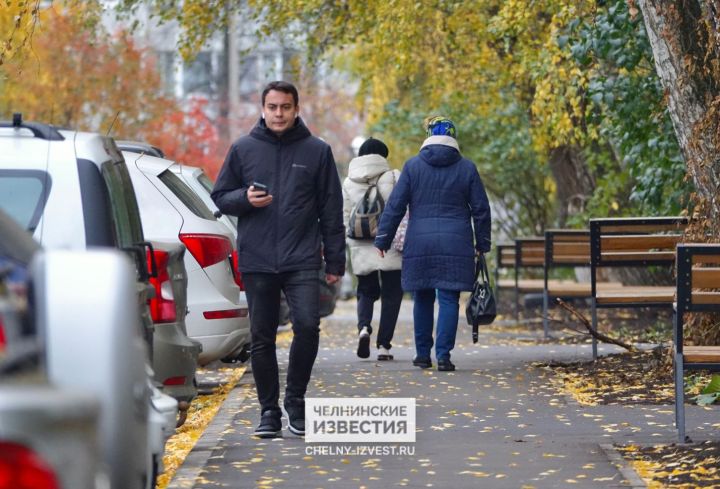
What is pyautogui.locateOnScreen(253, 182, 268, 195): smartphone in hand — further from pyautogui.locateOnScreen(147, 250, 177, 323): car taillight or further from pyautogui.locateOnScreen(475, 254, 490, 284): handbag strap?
pyautogui.locateOnScreen(475, 254, 490, 284): handbag strap

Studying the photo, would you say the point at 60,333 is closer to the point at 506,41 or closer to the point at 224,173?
the point at 224,173

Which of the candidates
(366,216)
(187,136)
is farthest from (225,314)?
(187,136)

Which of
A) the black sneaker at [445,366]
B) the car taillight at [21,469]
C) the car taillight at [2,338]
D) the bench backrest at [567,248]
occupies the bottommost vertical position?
the black sneaker at [445,366]

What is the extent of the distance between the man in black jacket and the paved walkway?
0.37 metres

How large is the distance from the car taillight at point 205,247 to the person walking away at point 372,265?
260 centimetres

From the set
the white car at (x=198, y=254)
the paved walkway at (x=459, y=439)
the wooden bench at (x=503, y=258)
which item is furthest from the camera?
the wooden bench at (x=503, y=258)

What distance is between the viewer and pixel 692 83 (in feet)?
37.3

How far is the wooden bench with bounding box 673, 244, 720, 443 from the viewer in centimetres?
855

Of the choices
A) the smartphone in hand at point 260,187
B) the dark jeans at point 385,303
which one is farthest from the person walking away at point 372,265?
the smartphone in hand at point 260,187

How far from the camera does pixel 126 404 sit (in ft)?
12.7

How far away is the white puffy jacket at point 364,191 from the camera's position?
1422 centimetres

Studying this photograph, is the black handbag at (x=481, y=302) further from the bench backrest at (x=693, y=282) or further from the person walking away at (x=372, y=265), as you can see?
the bench backrest at (x=693, y=282)
